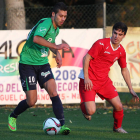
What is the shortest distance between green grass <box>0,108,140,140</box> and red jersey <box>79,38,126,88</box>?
906 mm

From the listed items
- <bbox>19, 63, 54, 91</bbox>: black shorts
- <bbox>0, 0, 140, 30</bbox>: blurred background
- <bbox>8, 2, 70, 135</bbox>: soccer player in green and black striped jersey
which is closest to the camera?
<bbox>8, 2, 70, 135</bbox>: soccer player in green and black striped jersey

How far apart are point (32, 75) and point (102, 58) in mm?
1214

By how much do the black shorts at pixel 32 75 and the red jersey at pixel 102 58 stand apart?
75 cm

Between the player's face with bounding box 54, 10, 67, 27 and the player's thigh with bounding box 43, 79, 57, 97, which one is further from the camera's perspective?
the player's thigh with bounding box 43, 79, 57, 97

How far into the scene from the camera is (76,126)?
297 inches

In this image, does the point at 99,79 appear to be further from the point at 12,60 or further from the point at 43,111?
the point at 12,60

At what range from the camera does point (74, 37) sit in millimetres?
10898

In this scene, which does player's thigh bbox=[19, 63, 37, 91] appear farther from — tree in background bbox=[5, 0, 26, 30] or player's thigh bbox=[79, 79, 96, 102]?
tree in background bbox=[5, 0, 26, 30]

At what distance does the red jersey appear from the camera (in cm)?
627

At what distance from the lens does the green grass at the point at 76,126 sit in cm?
598

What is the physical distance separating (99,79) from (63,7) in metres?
1.36

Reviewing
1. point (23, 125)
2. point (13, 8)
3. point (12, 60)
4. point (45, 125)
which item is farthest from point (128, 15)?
point (45, 125)

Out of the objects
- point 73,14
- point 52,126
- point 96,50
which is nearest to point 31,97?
point 52,126

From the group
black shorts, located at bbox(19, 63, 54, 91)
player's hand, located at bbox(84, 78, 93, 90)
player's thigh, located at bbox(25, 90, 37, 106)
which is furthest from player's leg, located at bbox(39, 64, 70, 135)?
player's hand, located at bbox(84, 78, 93, 90)
